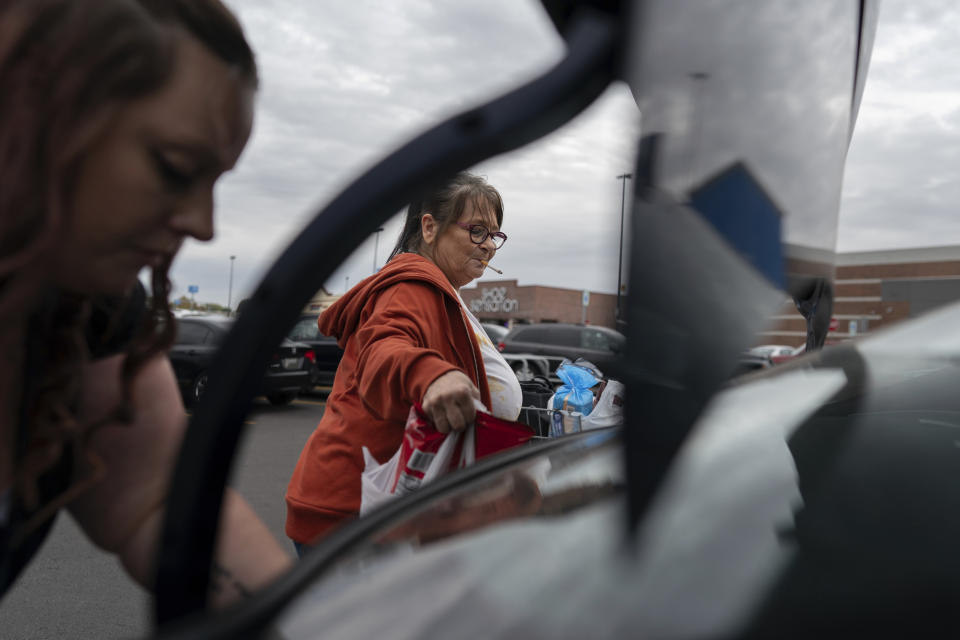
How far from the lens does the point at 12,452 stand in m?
0.86

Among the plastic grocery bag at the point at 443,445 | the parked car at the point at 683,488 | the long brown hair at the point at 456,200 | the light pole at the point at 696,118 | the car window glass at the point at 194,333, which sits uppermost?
the long brown hair at the point at 456,200

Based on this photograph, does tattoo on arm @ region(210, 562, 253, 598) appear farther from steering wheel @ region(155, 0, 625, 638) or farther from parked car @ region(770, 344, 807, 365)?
parked car @ region(770, 344, 807, 365)

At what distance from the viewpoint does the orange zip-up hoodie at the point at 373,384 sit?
174 cm

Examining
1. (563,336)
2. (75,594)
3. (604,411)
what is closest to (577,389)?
(604,411)

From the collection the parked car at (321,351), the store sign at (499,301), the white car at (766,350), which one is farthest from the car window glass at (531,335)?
the store sign at (499,301)

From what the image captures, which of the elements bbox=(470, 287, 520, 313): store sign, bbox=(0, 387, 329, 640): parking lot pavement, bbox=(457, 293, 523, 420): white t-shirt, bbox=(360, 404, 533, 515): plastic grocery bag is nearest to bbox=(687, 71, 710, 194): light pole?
bbox=(360, 404, 533, 515): plastic grocery bag

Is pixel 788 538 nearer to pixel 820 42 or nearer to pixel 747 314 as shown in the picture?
pixel 747 314

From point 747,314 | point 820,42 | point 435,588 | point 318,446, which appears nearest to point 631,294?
point 747,314

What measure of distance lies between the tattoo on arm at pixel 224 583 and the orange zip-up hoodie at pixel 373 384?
0.86 m

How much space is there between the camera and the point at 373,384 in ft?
5.54

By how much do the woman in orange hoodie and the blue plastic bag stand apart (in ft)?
0.82

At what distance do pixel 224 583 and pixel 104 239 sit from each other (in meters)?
0.40

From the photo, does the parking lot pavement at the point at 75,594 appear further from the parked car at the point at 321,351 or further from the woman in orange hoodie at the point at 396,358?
the parked car at the point at 321,351

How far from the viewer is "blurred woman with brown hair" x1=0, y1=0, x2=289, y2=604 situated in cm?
72
